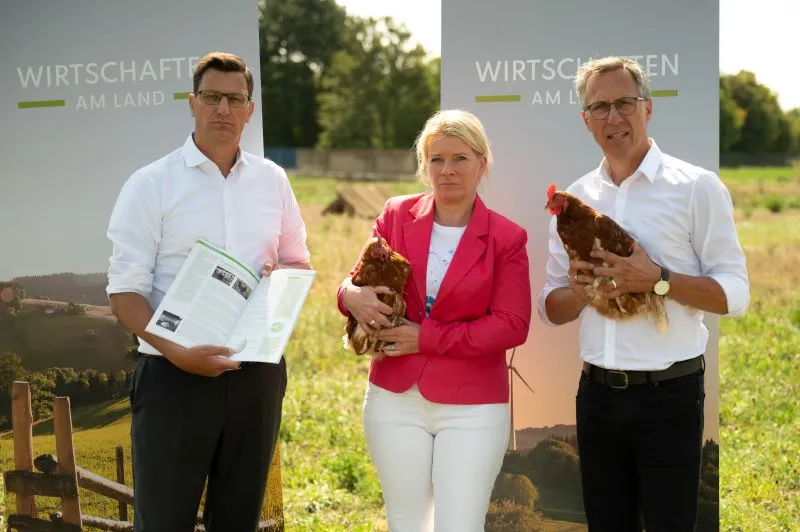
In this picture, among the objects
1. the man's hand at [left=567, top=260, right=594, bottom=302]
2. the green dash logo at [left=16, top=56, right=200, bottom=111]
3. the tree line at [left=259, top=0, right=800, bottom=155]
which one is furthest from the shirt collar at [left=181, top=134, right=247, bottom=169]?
the tree line at [left=259, top=0, right=800, bottom=155]

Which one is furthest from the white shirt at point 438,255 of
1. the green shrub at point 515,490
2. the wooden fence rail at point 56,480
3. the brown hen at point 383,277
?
the wooden fence rail at point 56,480

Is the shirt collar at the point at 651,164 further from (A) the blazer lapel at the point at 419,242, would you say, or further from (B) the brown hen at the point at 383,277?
(B) the brown hen at the point at 383,277

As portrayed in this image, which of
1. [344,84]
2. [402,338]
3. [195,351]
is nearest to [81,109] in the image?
[195,351]

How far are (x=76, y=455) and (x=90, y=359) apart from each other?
0.56 meters

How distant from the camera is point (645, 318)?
122 inches

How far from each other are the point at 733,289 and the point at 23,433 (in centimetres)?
376

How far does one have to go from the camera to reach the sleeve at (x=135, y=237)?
10.4ft

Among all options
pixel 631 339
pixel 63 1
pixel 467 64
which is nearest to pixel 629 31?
pixel 467 64

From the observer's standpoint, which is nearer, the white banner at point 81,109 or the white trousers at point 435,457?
the white trousers at point 435,457

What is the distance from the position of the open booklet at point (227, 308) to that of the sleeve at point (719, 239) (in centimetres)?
153

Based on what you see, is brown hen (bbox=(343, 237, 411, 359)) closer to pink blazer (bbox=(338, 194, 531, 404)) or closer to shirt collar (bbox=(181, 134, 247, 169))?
pink blazer (bbox=(338, 194, 531, 404))

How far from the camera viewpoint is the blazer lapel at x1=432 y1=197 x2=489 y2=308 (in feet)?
10.6

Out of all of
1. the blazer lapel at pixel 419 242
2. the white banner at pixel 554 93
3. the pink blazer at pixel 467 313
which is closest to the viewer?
the pink blazer at pixel 467 313

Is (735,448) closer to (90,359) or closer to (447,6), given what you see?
(447,6)
